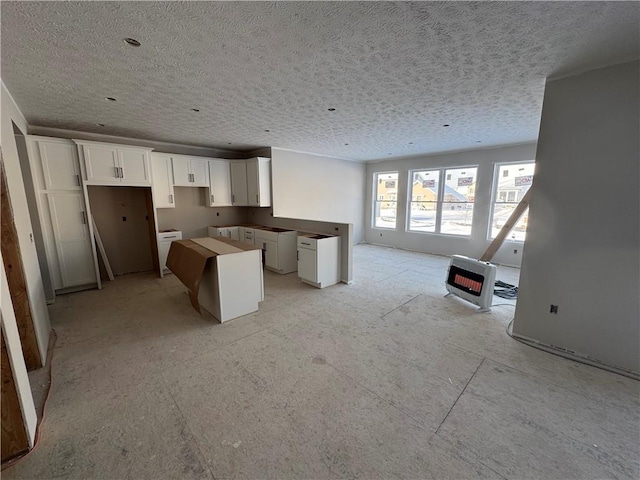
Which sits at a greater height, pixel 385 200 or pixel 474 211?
pixel 385 200

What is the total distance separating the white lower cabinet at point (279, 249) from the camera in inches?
197

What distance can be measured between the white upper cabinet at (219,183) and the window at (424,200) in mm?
4729

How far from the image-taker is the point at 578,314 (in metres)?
2.43

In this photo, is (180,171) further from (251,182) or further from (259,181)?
(259,181)

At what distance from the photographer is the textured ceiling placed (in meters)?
1.54

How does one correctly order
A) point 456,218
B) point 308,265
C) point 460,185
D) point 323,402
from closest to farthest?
1. point 323,402
2. point 308,265
3. point 460,185
4. point 456,218

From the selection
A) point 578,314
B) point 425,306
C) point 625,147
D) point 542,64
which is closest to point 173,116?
point 542,64

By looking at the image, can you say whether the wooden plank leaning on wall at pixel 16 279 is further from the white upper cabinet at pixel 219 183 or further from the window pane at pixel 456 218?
the window pane at pixel 456 218

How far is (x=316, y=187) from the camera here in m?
6.63

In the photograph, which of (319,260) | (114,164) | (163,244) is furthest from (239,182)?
(319,260)

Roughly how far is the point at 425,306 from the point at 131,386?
3342 millimetres

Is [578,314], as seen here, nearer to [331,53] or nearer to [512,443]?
[512,443]

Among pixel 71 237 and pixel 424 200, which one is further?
pixel 424 200

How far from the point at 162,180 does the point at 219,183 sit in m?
1.13
